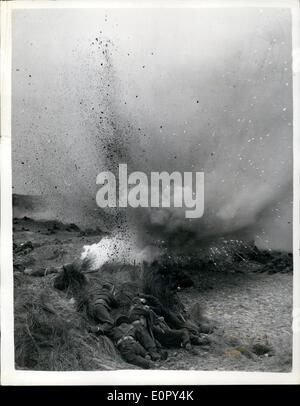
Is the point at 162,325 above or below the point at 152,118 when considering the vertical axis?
below

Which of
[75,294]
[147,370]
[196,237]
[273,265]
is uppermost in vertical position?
[196,237]

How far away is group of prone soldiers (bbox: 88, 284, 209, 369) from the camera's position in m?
2.23

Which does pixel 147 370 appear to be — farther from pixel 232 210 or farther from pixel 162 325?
pixel 232 210

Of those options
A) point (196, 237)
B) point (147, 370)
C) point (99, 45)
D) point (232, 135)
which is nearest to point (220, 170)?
point (232, 135)

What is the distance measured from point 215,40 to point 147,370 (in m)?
1.64

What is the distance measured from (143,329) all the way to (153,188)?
690 millimetres

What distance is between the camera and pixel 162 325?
7.37 feet
